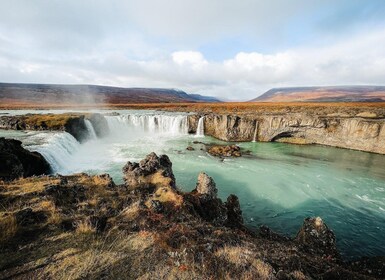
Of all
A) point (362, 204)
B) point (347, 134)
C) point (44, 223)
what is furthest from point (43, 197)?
point (347, 134)

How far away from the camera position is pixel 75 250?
585cm

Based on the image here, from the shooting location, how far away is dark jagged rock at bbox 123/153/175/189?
1277 centimetres

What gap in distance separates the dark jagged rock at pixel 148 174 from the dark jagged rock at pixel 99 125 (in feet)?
93.7

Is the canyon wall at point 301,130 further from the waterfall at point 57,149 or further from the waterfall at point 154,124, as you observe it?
the waterfall at point 57,149

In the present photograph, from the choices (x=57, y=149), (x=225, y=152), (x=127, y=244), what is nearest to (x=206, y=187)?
(x=127, y=244)

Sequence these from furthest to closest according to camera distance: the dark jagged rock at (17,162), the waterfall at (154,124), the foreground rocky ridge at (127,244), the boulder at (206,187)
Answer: the waterfall at (154,124)
the dark jagged rock at (17,162)
the boulder at (206,187)
the foreground rocky ridge at (127,244)

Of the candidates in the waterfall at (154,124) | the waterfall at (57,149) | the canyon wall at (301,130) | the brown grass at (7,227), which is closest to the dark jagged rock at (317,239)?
the brown grass at (7,227)

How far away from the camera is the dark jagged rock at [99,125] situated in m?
40.2

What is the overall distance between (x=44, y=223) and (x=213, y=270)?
5739 mm

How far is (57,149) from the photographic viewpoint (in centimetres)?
2398

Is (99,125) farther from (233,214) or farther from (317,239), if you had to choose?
(317,239)

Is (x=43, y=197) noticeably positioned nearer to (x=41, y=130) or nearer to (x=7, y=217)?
(x=7, y=217)

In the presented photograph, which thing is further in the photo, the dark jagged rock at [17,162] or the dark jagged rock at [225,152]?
the dark jagged rock at [225,152]

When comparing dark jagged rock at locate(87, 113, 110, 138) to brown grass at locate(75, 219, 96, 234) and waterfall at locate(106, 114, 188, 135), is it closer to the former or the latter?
waterfall at locate(106, 114, 188, 135)
